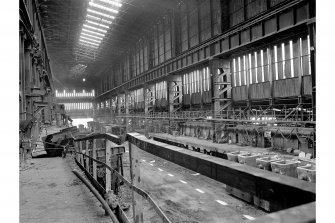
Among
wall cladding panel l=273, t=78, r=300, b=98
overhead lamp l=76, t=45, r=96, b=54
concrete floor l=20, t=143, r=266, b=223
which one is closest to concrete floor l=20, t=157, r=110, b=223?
concrete floor l=20, t=143, r=266, b=223

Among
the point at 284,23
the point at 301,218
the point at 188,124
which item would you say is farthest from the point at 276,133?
the point at 301,218

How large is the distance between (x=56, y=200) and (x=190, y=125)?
712 inches

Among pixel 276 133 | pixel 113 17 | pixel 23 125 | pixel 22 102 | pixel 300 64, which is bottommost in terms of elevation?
pixel 276 133

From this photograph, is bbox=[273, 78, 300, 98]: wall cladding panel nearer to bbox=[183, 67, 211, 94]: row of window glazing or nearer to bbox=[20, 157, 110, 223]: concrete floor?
bbox=[183, 67, 211, 94]: row of window glazing

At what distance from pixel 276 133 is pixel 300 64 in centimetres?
374

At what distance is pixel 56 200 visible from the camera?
5.10m

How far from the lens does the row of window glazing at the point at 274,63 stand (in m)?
13.0

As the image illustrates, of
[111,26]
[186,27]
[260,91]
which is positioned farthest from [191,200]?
[111,26]

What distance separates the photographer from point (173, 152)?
250cm

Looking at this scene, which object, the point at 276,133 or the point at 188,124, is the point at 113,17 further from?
the point at 276,133

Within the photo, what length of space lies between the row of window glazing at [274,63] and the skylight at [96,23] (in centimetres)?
1565

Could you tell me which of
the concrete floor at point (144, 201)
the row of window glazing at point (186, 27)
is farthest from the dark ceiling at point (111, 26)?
the concrete floor at point (144, 201)

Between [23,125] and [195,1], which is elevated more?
[195,1]

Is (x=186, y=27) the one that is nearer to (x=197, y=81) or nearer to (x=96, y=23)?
(x=197, y=81)
